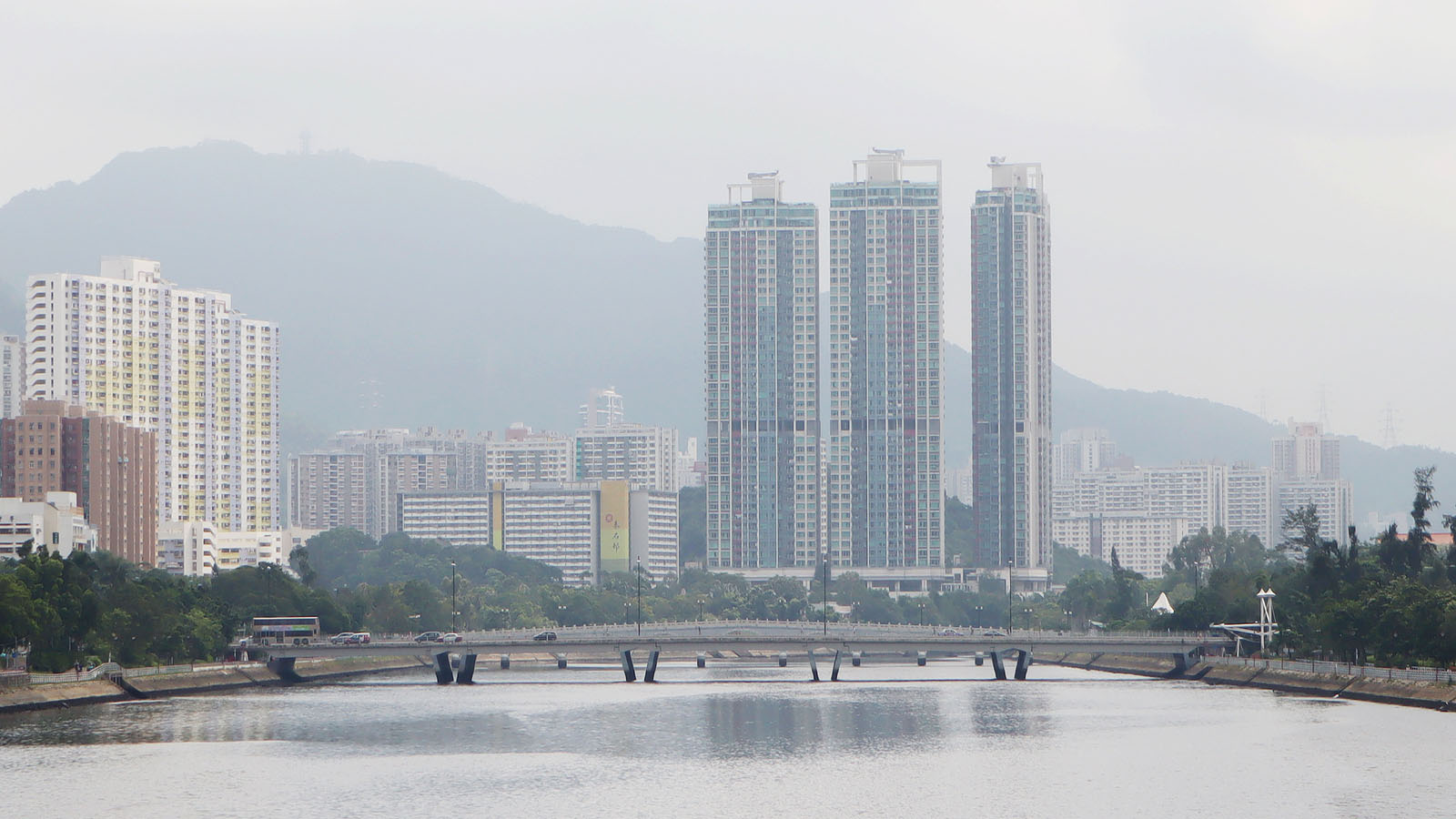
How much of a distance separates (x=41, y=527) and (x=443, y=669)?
126 ft

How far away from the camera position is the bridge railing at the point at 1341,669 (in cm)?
9700

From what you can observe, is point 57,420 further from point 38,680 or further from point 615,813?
point 615,813

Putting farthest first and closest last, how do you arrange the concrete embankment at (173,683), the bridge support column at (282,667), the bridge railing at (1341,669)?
the bridge support column at (282,667) < the concrete embankment at (173,683) < the bridge railing at (1341,669)

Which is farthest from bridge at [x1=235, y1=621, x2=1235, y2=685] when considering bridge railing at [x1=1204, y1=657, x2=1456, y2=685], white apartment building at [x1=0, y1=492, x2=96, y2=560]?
white apartment building at [x1=0, y1=492, x2=96, y2=560]

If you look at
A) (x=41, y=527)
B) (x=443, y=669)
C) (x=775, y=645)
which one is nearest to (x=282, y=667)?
(x=443, y=669)

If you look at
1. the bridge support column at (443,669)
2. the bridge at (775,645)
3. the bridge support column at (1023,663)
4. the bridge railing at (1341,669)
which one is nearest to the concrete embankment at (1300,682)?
the bridge railing at (1341,669)

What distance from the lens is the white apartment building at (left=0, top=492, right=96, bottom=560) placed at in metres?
152

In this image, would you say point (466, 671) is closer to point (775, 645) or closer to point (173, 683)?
point (775, 645)

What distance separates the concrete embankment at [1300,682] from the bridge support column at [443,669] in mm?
48535

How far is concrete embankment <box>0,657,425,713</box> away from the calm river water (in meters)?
1.74

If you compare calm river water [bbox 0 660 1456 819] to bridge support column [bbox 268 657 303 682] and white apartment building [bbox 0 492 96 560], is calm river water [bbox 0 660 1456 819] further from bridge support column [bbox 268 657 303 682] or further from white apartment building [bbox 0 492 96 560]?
white apartment building [bbox 0 492 96 560]

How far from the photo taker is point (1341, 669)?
10925cm

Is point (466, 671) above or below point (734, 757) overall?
below

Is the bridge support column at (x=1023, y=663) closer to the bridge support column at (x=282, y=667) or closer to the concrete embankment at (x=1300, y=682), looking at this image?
the concrete embankment at (x=1300, y=682)
